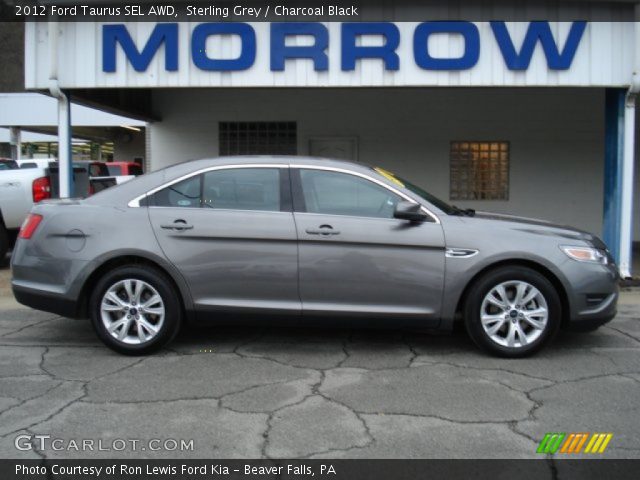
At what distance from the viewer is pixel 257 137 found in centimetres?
1287

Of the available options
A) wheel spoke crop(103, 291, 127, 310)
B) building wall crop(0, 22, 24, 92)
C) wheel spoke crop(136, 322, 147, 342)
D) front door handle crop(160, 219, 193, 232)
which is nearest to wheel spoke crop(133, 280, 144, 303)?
wheel spoke crop(103, 291, 127, 310)

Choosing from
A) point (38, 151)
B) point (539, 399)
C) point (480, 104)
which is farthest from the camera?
point (38, 151)

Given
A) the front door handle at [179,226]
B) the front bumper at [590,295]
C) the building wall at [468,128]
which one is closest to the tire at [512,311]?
the front bumper at [590,295]

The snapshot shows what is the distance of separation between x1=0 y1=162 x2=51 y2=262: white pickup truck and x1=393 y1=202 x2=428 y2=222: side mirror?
21.9 ft

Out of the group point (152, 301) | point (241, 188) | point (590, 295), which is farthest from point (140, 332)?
point (590, 295)

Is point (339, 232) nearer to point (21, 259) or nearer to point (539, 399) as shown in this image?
point (539, 399)

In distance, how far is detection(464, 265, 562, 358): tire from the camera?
17.0 ft

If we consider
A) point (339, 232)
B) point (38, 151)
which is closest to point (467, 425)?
point (339, 232)

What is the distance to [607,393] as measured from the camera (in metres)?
4.59

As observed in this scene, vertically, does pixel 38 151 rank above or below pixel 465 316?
above

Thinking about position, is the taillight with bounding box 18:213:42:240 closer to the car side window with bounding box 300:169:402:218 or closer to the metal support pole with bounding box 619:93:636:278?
the car side window with bounding box 300:169:402:218

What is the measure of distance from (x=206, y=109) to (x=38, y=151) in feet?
107

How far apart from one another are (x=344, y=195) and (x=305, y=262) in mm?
662

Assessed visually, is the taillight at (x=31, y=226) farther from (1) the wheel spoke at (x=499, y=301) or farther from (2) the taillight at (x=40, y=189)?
(2) the taillight at (x=40, y=189)
